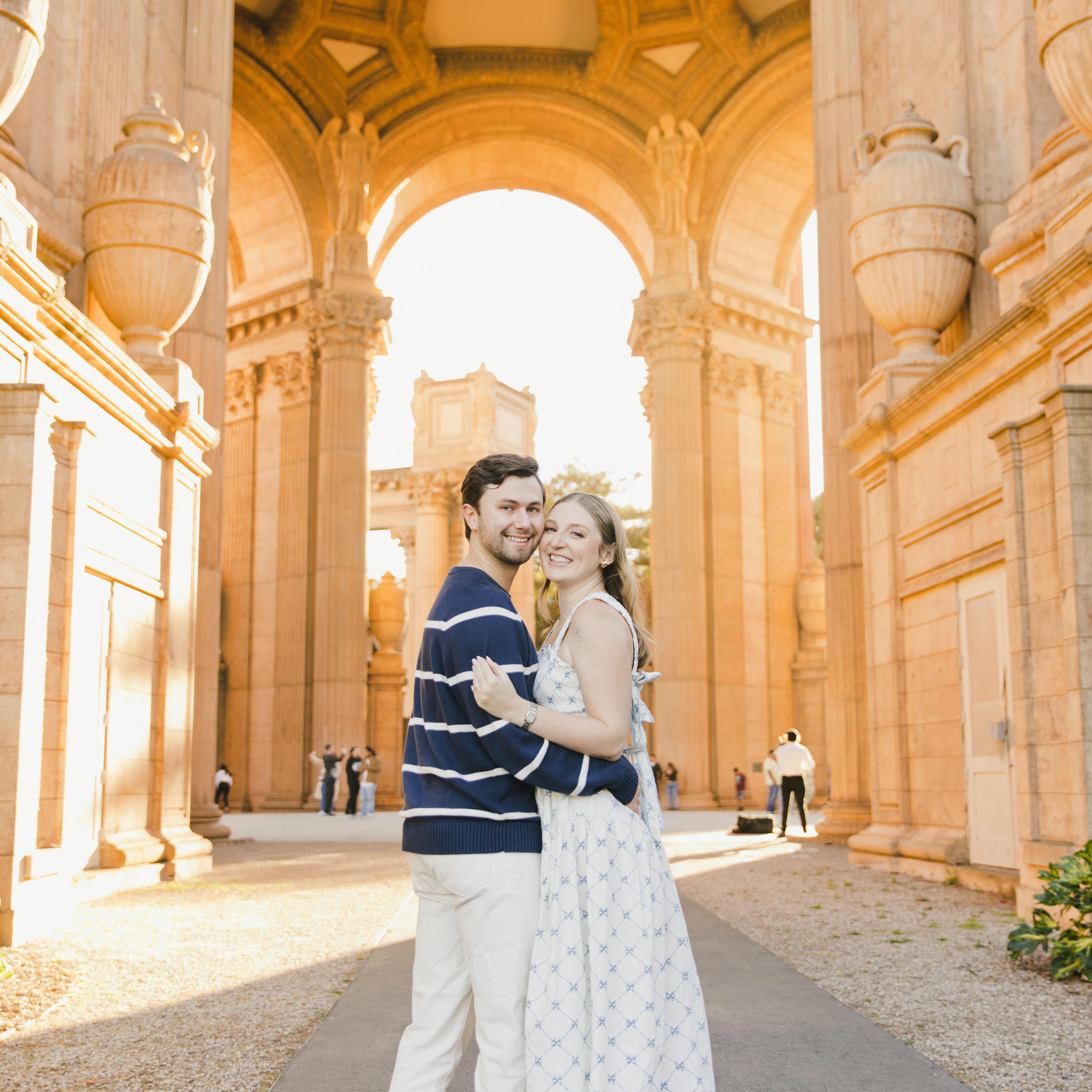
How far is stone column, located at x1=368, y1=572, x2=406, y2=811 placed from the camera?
31.5 meters

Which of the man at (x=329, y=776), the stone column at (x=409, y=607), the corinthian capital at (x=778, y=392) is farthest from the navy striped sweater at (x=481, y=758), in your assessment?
the stone column at (x=409, y=607)

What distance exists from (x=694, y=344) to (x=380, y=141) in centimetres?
988

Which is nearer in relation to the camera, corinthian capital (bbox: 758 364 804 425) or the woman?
the woman

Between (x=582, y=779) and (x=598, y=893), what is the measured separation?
283 millimetres

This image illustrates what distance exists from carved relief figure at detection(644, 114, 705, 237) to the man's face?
2977cm

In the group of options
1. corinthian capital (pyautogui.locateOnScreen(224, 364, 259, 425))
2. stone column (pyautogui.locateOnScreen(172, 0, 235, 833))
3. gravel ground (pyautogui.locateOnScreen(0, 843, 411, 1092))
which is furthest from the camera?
corinthian capital (pyautogui.locateOnScreen(224, 364, 259, 425))

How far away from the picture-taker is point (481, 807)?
→ 325cm

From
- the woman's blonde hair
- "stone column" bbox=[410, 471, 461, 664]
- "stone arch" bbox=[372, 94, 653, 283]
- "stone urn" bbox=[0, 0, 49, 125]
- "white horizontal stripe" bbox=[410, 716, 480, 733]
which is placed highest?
"stone arch" bbox=[372, 94, 653, 283]

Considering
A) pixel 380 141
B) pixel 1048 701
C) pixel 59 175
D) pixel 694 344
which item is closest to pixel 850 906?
pixel 1048 701

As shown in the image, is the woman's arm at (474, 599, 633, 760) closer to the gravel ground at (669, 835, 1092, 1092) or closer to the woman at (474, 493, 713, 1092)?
the woman at (474, 493, 713, 1092)

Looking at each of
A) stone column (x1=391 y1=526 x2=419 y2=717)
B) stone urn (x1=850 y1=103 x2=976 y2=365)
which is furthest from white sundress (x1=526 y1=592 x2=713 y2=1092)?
stone column (x1=391 y1=526 x2=419 y2=717)

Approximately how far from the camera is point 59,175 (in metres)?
12.7

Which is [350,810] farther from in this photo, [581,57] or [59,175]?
[581,57]

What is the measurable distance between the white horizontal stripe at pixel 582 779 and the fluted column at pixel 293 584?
27395mm
